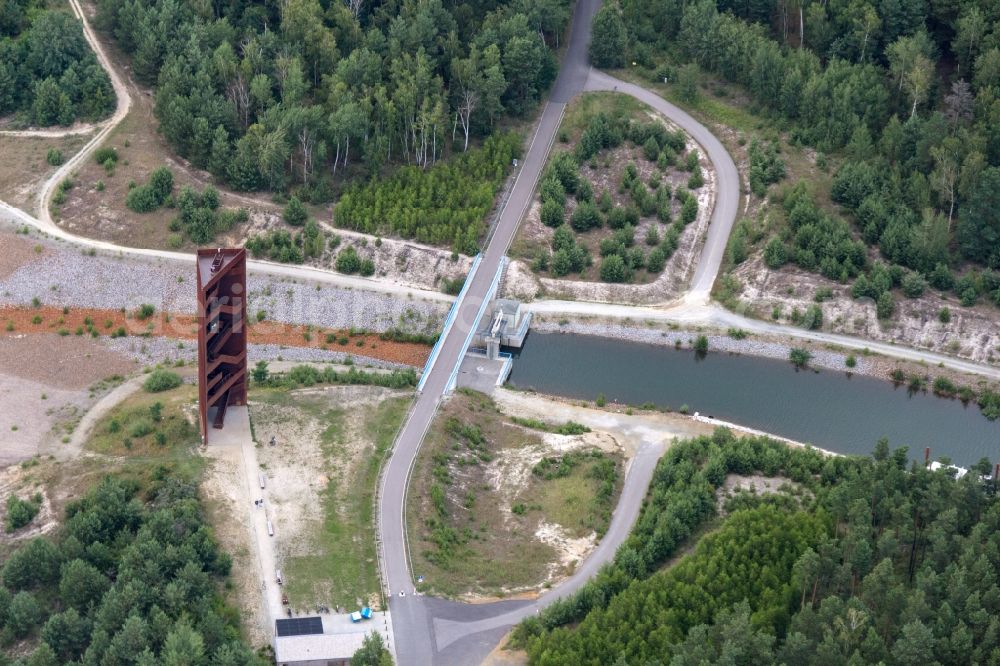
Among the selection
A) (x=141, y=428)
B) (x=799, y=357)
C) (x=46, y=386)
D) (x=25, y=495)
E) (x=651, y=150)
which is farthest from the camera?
(x=651, y=150)

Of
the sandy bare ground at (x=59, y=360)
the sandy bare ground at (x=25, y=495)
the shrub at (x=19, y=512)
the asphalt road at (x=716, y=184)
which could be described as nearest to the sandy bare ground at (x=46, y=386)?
the sandy bare ground at (x=59, y=360)

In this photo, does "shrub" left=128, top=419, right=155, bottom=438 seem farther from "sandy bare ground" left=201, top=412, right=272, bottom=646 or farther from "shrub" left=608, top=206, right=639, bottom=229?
"shrub" left=608, top=206, right=639, bottom=229

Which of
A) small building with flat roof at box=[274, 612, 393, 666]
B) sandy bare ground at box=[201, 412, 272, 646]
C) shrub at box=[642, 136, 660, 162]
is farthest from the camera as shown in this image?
shrub at box=[642, 136, 660, 162]

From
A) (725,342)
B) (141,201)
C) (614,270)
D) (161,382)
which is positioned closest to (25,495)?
(161,382)

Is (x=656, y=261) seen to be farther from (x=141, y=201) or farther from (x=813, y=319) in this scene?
(x=141, y=201)

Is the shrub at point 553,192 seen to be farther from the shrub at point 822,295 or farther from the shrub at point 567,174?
the shrub at point 822,295

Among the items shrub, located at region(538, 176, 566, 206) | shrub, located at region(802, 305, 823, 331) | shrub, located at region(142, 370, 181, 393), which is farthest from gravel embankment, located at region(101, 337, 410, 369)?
shrub, located at region(802, 305, 823, 331)

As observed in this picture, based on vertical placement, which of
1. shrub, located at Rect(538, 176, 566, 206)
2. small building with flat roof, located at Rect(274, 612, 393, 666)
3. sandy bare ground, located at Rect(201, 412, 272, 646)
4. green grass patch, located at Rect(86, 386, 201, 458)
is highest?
shrub, located at Rect(538, 176, 566, 206)
